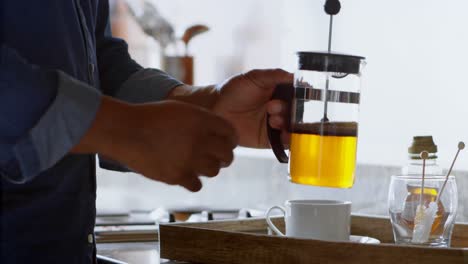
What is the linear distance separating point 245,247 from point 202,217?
0.88 m

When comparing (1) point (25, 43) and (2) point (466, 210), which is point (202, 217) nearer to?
(2) point (466, 210)

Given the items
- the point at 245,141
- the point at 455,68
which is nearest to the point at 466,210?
the point at 455,68

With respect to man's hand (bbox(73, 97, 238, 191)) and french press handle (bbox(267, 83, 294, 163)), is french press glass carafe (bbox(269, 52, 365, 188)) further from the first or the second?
man's hand (bbox(73, 97, 238, 191))

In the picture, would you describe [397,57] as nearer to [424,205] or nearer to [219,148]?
[424,205]

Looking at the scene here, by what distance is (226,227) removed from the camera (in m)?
1.55

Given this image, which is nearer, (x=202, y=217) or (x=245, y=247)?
(x=245, y=247)

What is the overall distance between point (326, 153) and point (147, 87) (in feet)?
1.22

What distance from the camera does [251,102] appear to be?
55.2 inches

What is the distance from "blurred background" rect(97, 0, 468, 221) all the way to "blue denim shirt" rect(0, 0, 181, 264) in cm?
79

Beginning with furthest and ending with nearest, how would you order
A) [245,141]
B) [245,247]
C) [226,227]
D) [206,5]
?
[206,5] < [226,227] < [245,141] < [245,247]

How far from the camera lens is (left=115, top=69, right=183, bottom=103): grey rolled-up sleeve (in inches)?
58.3

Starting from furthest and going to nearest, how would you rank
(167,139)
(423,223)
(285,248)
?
(423,223), (285,248), (167,139)

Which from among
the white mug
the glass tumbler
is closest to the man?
the white mug

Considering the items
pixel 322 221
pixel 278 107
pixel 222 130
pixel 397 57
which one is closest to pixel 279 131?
pixel 278 107
